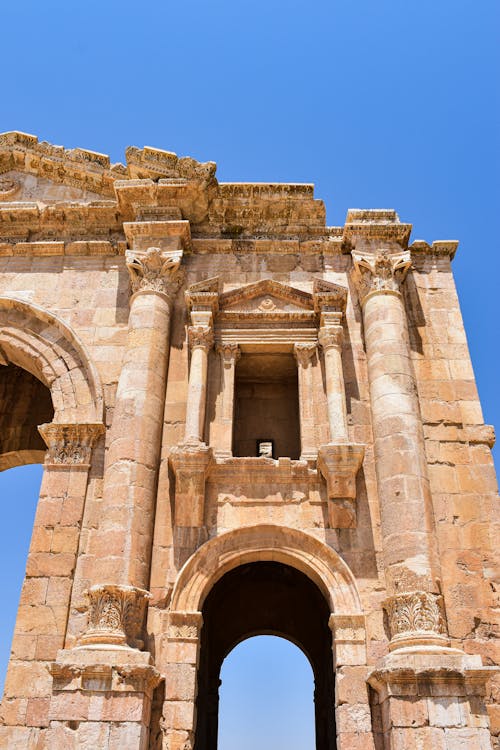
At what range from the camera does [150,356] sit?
1134 cm

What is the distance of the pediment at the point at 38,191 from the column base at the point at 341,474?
7.92 m

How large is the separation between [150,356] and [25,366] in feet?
10.2

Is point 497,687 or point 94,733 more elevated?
point 497,687

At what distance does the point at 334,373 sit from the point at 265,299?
2.16 metres

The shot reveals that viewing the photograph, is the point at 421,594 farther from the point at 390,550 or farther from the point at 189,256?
the point at 189,256

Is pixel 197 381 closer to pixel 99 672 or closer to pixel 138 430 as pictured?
pixel 138 430

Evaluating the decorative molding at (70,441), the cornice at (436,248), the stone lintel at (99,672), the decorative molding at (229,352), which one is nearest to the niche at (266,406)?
the decorative molding at (229,352)

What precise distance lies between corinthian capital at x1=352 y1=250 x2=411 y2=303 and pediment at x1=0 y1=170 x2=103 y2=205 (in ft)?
19.7

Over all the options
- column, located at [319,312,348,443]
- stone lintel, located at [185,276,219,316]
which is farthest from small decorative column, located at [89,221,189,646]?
column, located at [319,312,348,443]

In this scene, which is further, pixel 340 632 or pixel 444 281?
pixel 444 281

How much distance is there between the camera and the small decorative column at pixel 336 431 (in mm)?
→ 10234

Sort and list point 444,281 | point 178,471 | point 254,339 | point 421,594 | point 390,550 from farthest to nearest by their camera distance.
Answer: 1. point 444,281
2. point 254,339
3. point 178,471
4. point 390,550
5. point 421,594

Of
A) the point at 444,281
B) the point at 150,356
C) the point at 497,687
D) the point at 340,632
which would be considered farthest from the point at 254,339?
the point at 497,687

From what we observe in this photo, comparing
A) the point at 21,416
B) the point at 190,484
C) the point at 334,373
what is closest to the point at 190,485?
the point at 190,484
